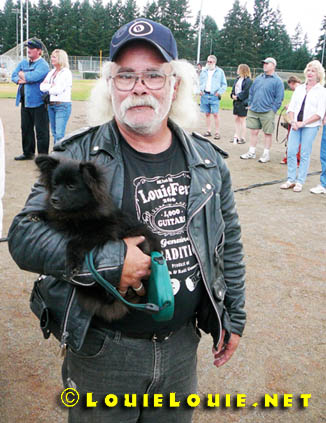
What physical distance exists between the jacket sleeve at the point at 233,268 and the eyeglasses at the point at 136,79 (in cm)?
58

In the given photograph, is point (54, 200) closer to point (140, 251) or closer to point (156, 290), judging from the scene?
point (140, 251)

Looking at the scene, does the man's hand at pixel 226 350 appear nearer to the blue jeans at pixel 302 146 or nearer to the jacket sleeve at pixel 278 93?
the blue jeans at pixel 302 146

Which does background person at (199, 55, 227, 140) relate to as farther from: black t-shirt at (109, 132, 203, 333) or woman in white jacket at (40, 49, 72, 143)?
black t-shirt at (109, 132, 203, 333)

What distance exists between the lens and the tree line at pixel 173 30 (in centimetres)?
8344

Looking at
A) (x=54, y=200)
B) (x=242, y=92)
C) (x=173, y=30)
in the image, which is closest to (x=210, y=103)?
(x=242, y=92)

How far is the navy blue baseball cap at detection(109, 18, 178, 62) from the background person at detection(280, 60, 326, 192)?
6.81 metres

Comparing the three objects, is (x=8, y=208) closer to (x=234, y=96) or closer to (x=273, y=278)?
(x=273, y=278)

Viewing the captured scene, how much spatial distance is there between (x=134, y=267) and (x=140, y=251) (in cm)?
7

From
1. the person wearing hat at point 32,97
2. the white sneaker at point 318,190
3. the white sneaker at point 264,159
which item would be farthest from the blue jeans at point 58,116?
the white sneaker at point 318,190

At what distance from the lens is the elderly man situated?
5.85ft

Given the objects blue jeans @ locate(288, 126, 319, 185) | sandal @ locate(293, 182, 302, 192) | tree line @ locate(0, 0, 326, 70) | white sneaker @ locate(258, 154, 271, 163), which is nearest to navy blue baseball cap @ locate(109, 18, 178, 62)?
blue jeans @ locate(288, 126, 319, 185)

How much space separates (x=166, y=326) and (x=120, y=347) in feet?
0.76

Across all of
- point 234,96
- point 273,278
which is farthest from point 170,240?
point 234,96

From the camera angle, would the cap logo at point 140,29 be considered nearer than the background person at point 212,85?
Yes
